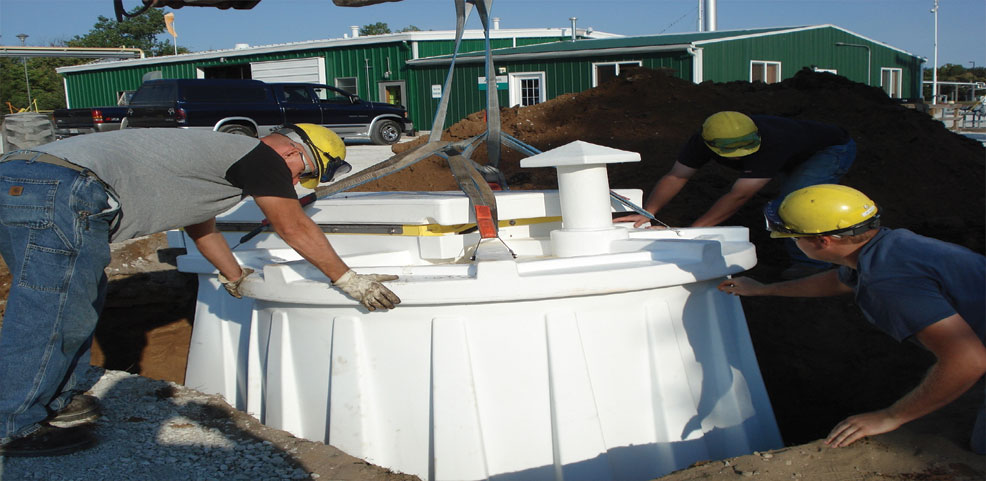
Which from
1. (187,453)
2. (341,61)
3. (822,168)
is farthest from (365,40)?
(187,453)

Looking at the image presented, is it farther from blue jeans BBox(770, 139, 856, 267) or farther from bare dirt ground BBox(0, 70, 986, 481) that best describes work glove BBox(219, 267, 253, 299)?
blue jeans BBox(770, 139, 856, 267)

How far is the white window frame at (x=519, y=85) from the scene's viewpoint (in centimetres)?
1833

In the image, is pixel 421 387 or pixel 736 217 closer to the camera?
pixel 421 387

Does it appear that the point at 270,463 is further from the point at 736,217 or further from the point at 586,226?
the point at 736,217

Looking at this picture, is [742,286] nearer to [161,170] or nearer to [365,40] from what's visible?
[161,170]

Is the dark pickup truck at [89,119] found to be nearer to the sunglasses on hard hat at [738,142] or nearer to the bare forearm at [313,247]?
the sunglasses on hard hat at [738,142]

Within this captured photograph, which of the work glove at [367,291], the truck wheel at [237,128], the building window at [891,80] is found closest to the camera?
the work glove at [367,291]

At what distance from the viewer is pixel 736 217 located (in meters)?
6.09

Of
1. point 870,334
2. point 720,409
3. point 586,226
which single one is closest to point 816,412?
point 870,334

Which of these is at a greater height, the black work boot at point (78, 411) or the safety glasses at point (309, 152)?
the safety glasses at point (309, 152)

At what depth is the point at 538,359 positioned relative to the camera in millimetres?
→ 2910

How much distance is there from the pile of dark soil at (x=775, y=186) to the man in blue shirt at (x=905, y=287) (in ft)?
1.86

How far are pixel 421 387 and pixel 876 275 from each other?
1627 mm

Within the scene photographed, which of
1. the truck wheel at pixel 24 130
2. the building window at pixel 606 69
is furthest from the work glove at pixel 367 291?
the building window at pixel 606 69
